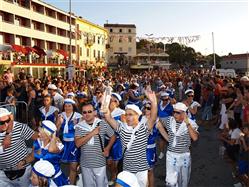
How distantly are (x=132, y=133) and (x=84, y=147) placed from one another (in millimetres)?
1001

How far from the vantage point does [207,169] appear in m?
8.20

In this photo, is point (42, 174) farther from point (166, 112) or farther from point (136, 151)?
point (166, 112)

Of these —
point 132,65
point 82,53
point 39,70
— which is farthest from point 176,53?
point 39,70

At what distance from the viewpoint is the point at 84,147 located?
5.50 metres

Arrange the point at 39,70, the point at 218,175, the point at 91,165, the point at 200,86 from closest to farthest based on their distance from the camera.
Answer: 1. the point at 91,165
2. the point at 218,175
3. the point at 200,86
4. the point at 39,70

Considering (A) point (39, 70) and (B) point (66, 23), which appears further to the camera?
(B) point (66, 23)

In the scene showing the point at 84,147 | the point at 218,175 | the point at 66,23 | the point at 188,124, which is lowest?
the point at 218,175

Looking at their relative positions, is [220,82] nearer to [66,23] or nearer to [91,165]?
[91,165]

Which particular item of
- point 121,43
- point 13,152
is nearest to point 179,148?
point 13,152

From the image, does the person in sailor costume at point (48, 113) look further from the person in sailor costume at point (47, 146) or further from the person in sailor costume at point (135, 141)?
the person in sailor costume at point (135, 141)

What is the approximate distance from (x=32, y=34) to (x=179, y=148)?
40390mm

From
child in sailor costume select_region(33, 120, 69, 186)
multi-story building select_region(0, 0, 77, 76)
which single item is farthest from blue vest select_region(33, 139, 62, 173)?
multi-story building select_region(0, 0, 77, 76)

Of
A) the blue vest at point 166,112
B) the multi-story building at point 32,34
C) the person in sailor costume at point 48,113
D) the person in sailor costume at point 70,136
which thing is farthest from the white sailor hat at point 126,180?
the multi-story building at point 32,34

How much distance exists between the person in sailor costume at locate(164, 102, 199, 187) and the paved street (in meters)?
1.70
